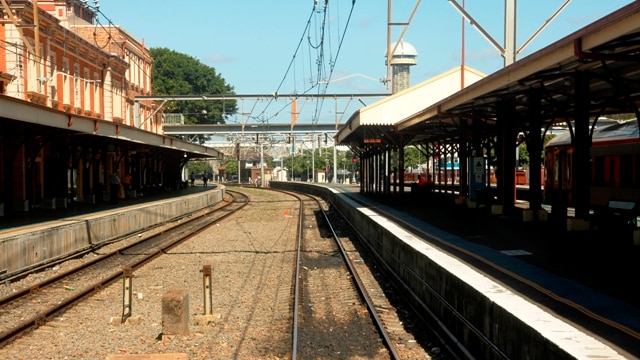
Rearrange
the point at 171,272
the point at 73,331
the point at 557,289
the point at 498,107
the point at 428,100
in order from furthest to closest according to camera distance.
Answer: the point at 428,100
the point at 498,107
the point at 171,272
the point at 73,331
the point at 557,289

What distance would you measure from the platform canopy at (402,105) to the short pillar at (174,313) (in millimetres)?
18024

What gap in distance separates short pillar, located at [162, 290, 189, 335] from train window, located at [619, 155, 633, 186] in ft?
52.2

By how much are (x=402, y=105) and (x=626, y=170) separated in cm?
993

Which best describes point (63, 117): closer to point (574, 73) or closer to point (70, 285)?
point (70, 285)

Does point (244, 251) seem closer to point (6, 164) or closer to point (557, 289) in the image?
point (6, 164)

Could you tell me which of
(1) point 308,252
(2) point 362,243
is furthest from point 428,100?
(1) point 308,252

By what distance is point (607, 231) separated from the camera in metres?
14.9

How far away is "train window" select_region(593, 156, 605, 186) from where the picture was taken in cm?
2384

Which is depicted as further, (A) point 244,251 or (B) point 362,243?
(B) point 362,243

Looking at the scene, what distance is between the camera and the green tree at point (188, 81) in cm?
9919

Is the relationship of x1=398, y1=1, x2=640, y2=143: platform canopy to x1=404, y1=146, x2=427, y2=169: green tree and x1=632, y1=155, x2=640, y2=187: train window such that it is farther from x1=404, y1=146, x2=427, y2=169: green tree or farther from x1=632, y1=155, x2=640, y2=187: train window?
x1=404, y1=146, x2=427, y2=169: green tree

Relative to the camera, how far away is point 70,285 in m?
14.7

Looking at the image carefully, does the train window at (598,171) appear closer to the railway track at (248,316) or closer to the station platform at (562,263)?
the station platform at (562,263)

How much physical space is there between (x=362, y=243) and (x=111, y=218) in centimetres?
790
